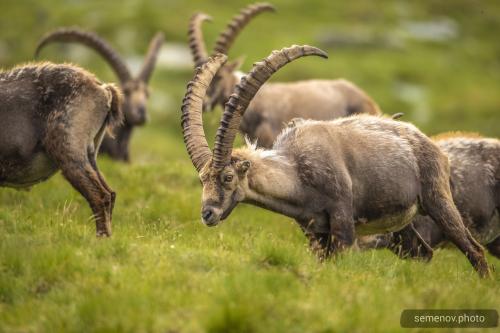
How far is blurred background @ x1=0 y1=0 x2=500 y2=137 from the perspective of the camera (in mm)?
40562

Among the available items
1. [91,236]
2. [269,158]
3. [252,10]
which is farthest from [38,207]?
[252,10]

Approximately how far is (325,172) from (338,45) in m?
40.2

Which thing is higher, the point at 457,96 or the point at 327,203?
the point at 327,203

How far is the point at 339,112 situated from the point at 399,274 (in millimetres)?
8416

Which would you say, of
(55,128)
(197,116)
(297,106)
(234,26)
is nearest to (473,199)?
(197,116)

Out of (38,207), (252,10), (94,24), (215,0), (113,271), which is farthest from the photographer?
(215,0)

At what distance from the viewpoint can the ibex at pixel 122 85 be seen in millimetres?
19375

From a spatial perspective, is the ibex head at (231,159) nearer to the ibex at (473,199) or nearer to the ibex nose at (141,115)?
the ibex at (473,199)

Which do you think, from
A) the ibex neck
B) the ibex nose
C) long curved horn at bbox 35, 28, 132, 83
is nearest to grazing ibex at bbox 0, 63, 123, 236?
the ibex neck

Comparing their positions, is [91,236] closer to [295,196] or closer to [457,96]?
[295,196]

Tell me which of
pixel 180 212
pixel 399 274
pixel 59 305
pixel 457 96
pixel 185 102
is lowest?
pixel 457 96

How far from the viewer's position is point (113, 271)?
795 centimetres

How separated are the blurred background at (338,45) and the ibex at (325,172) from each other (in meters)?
24.6

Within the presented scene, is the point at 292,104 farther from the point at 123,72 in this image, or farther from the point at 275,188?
the point at 275,188
